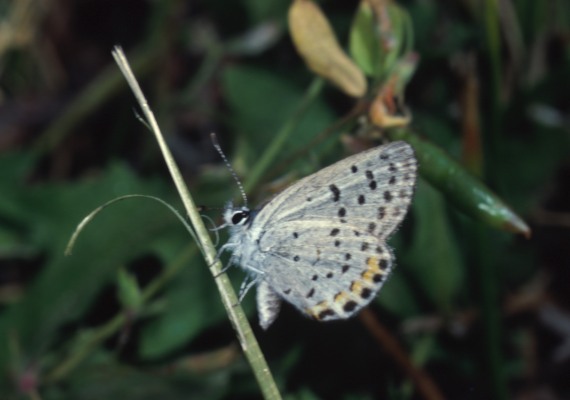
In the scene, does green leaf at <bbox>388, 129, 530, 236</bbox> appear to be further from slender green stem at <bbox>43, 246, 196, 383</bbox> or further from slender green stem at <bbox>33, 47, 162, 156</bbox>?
slender green stem at <bbox>33, 47, 162, 156</bbox>

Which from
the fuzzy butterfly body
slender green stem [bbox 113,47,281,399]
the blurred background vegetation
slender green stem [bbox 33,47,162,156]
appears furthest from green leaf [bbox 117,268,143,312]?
slender green stem [bbox 33,47,162,156]

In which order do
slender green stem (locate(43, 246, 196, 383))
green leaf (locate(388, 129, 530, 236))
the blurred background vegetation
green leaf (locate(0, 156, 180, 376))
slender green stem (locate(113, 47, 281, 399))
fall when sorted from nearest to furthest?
slender green stem (locate(113, 47, 281, 399)), green leaf (locate(388, 129, 530, 236)), slender green stem (locate(43, 246, 196, 383)), the blurred background vegetation, green leaf (locate(0, 156, 180, 376))

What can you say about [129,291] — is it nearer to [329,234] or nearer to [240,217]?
[240,217]

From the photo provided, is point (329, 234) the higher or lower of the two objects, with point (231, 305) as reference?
lower

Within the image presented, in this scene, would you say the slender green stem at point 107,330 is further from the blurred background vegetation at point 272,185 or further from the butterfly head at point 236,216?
the butterfly head at point 236,216

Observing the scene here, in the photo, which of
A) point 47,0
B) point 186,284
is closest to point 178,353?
point 186,284

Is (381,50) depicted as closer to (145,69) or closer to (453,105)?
(453,105)

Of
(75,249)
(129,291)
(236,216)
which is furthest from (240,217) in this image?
(75,249)
